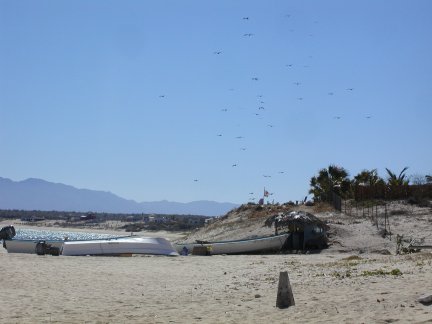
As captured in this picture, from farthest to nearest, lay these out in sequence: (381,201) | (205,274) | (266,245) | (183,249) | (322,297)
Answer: (381,201)
(183,249)
(266,245)
(205,274)
(322,297)

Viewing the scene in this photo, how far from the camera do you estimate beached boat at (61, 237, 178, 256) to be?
33.6 metres

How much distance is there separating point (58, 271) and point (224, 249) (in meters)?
13.2

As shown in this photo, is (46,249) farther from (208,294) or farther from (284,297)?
(284,297)

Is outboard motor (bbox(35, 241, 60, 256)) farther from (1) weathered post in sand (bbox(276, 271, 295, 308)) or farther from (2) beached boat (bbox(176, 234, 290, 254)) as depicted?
(1) weathered post in sand (bbox(276, 271, 295, 308))

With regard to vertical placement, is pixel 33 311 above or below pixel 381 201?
below

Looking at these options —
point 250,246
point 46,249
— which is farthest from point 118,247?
point 250,246

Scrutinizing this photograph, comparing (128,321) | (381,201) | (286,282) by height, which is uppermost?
(381,201)

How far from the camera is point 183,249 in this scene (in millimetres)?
36312

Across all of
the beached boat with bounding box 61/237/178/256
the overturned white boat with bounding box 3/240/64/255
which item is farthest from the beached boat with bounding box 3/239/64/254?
the beached boat with bounding box 61/237/178/256

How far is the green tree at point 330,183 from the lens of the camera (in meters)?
49.3

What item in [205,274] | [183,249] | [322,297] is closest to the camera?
[322,297]

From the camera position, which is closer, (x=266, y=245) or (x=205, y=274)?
(x=205, y=274)

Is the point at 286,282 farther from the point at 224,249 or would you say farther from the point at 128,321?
the point at 224,249

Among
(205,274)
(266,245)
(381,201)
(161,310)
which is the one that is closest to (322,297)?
(161,310)
